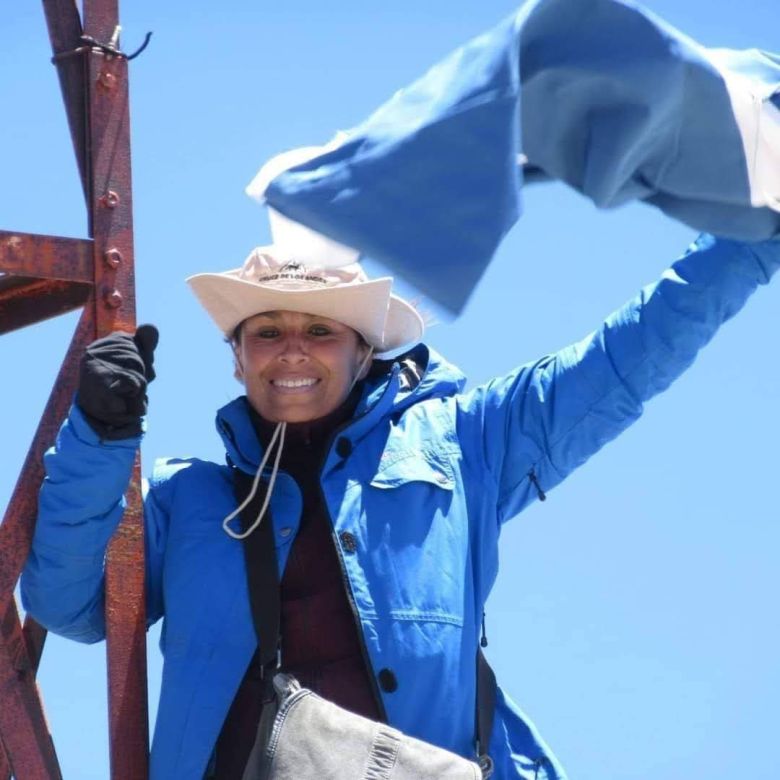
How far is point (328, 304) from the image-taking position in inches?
203

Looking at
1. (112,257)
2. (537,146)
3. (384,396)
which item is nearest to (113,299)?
(112,257)

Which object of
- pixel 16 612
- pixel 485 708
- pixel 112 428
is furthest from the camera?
pixel 485 708

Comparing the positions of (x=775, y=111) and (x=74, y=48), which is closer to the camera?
(x=775, y=111)

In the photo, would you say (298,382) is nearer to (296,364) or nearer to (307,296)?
(296,364)

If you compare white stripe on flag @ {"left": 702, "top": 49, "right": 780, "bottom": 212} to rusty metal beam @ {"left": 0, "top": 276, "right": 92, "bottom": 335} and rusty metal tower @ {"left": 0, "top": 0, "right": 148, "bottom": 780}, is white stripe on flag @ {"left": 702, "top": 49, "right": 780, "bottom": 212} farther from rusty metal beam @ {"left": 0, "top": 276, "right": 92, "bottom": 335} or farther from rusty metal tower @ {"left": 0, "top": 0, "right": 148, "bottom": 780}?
rusty metal beam @ {"left": 0, "top": 276, "right": 92, "bottom": 335}

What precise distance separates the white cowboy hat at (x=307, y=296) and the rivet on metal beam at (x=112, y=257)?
382mm

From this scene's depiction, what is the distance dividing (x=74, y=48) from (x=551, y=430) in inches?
60.8

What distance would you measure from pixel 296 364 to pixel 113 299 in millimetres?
563

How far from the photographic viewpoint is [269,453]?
5.09 m

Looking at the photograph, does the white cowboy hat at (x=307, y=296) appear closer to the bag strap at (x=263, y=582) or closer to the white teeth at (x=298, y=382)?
the white teeth at (x=298, y=382)

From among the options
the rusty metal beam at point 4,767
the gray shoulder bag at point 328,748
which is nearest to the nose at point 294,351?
the gray shoulder bag at point 328,748

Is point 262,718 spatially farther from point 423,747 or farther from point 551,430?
point 551,430

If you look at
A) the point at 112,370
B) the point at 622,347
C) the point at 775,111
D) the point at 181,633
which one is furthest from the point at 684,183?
the point at 181,633

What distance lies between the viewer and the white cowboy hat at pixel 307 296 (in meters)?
5.13
